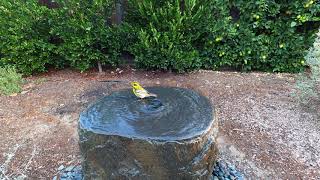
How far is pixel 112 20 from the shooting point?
536 centimetres

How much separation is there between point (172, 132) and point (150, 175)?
0.42 m

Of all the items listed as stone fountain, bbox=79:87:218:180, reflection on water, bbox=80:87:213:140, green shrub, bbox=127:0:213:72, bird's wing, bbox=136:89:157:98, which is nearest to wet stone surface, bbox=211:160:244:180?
stone fountain, bbox=79:87:218:180

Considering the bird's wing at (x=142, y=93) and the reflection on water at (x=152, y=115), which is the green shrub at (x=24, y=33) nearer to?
the reflection on water at (x=152, y=115)

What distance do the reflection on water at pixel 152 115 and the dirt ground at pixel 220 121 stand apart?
1.02 metres

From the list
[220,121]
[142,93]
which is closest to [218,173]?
[220,121]

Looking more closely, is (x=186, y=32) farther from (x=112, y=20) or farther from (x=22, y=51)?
(x=22, y=51)

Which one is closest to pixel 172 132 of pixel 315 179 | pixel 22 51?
pixel 315 179

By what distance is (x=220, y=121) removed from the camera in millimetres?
4137

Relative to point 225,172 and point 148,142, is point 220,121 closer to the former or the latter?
point 225,172

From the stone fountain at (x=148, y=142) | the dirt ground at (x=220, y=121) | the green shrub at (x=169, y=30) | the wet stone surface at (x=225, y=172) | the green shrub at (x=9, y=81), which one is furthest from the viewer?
the green shrub at (x=9, y=81)

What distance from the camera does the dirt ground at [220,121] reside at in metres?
3.47

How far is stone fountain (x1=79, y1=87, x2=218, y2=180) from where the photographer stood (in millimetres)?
2391

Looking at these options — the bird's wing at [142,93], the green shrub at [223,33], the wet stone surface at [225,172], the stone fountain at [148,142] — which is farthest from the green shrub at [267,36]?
the stone fountain at [148,142]

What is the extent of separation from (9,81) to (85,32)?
59.1 inches
